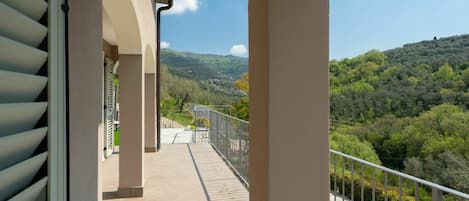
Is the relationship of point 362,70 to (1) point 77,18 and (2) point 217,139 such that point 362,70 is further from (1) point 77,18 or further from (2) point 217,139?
(1) point 77,18

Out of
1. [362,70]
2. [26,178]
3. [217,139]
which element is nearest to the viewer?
[26,178]

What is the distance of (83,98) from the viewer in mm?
1037

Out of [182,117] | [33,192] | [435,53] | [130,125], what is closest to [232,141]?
[130,125]

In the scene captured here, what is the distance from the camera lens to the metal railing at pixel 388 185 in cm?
182

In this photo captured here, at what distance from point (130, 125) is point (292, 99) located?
334cm

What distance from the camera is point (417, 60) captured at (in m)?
4.99

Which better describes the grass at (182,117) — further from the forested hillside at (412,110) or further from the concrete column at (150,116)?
the forested hillside at (412,110)

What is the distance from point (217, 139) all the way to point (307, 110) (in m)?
6.15

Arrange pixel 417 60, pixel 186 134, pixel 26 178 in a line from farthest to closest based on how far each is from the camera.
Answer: pixel 186 134 → pixel 417 60 → pixel 26 178

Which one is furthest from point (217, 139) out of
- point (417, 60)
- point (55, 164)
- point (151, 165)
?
point (55, 164)

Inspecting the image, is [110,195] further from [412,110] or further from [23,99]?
[412,110]

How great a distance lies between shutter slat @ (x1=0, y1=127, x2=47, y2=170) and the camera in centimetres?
44

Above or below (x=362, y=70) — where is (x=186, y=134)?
below

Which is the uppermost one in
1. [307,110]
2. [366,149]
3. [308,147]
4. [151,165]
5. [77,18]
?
[77,18]
